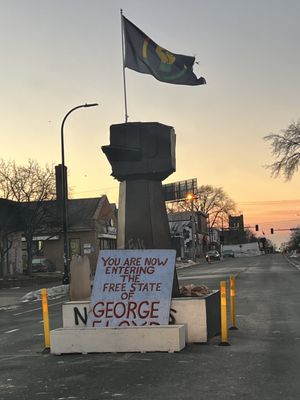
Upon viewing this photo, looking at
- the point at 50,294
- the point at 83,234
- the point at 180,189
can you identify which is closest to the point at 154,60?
the point at 50,294

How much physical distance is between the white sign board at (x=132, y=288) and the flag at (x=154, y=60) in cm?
401

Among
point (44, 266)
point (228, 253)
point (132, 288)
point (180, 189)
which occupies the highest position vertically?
point (180, 189)

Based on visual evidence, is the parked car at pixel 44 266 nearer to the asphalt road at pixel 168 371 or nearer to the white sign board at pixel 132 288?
the asphalt road at pixel 168 371

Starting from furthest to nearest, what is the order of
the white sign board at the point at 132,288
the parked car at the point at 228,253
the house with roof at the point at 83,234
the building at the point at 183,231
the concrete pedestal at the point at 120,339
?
the building at the point at 183,231 → the parked car at the point at 228,253 → the house with roof at the point at 83,234 → the white sign board at the point at 132,288 → the concrete pedestal at the point at 120,339

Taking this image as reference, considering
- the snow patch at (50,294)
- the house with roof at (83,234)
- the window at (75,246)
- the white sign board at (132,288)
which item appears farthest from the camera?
the window at (75,246)

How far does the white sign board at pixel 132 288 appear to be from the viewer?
29.9 feet

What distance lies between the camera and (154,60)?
1166 centimetres

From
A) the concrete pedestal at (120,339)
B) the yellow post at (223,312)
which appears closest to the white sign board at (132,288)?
the concrete pedestal at (120,339)

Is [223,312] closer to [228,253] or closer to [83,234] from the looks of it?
[83,234]

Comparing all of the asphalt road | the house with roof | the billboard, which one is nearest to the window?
the house with roof

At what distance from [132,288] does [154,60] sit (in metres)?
4.98

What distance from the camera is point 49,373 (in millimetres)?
7738

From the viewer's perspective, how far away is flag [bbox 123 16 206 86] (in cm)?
1143

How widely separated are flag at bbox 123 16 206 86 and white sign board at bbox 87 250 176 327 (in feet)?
13.2
